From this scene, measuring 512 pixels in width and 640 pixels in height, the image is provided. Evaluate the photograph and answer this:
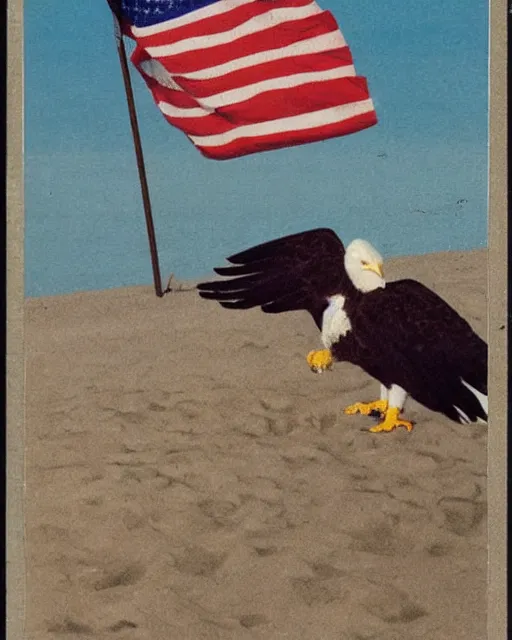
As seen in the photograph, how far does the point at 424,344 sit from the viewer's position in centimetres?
253

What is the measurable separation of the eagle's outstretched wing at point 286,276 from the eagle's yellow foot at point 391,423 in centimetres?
31

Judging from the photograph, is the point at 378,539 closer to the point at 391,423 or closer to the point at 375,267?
the point at 391,423

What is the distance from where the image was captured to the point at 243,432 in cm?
255

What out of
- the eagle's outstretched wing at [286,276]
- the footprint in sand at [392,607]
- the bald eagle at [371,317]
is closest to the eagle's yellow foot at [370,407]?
the bald eagle at [371,317]

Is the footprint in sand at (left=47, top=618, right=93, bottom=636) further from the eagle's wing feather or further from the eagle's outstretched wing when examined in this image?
the eagle's wing feather

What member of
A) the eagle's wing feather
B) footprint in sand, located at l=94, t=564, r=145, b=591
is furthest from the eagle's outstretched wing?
footprint in sand, located at l=94, t=564, r=145, b=591

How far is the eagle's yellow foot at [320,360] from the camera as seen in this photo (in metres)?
2.59

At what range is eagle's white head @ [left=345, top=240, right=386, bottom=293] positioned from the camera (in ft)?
8.27

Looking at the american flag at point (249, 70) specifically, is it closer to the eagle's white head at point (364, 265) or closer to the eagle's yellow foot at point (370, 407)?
the eagle's white head at point (364, 265)

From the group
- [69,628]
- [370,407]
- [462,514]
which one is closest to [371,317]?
[370,407]

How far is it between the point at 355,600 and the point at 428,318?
29.3 inches

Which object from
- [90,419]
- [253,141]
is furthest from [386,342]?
[90,419]

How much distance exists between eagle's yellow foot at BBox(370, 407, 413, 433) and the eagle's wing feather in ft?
0.23

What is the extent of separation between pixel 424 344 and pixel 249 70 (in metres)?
0.86
